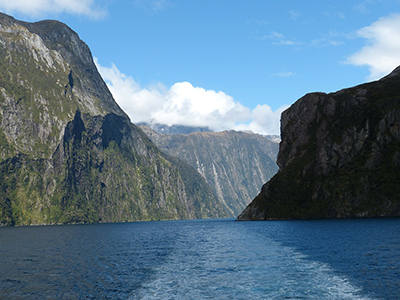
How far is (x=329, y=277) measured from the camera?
50.1 m

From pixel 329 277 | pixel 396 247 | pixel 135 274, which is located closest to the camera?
pixel 329 277

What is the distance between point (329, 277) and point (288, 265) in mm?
11615

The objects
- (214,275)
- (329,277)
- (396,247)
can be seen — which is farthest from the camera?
(396,247)

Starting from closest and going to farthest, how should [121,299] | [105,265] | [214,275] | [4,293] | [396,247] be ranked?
1. [121,299]
2. [4,293]
3. [214,275]
4. [105,265]
5. [396,247]

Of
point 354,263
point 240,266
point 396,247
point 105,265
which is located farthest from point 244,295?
point 396,247

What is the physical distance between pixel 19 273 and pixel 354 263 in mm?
50459

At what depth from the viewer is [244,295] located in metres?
41.1

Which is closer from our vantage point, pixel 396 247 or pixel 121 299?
pixel 121 299

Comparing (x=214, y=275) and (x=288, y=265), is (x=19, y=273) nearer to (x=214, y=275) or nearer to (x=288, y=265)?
(x=214, y=275)

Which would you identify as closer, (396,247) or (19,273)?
(19,273)

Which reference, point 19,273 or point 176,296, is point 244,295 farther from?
point 19,273

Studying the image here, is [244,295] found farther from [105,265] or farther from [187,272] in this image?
[105,265]

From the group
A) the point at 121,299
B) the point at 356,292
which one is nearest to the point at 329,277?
the point at 356,292

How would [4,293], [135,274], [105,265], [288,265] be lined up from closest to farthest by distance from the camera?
[4,293] < [135,274] < [288,265] < [105,265]
